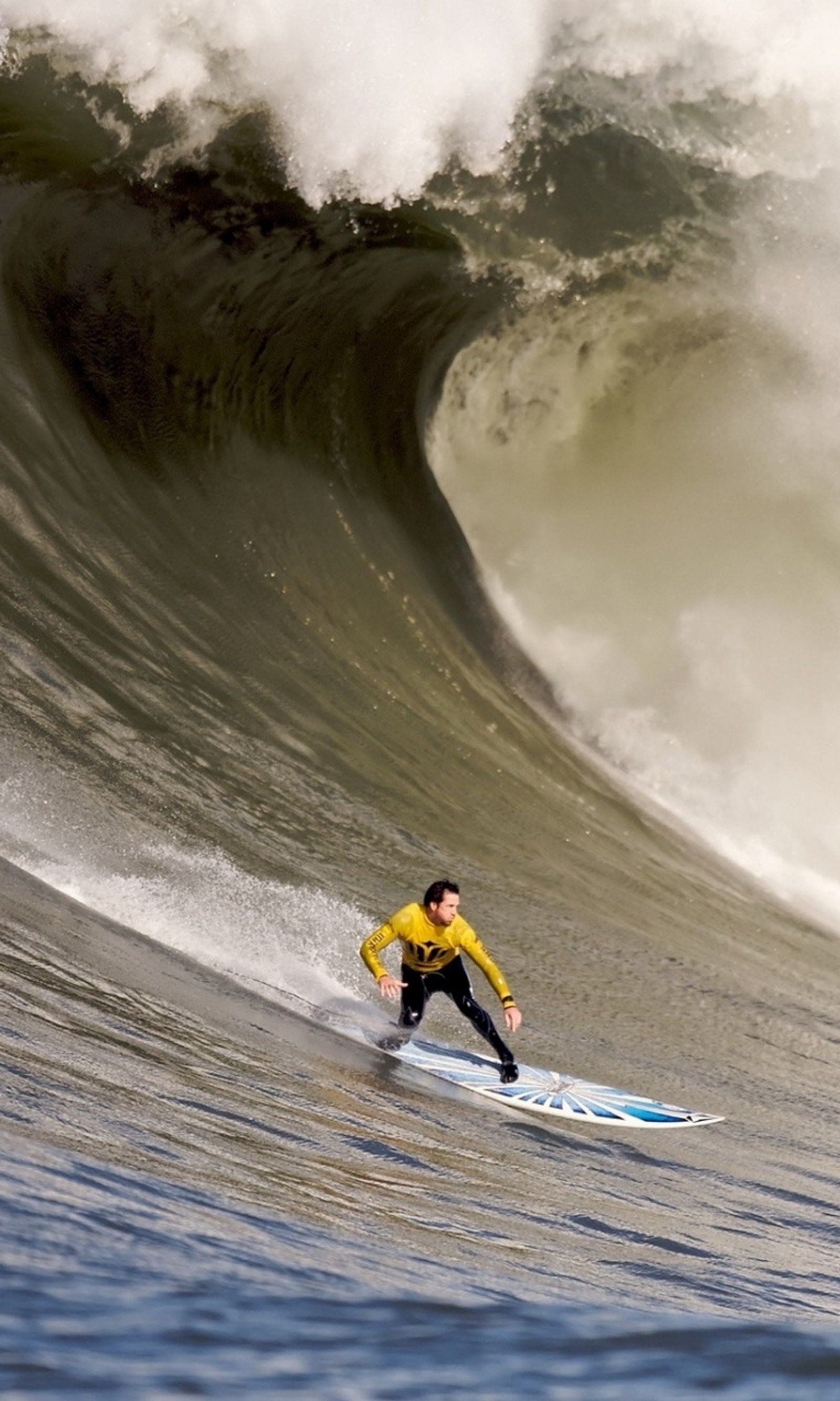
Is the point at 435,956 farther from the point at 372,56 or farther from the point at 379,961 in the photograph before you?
the point at 372,56

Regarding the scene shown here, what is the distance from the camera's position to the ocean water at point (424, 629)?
406cm

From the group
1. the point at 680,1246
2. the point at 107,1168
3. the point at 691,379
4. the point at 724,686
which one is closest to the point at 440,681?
the point at 724,686

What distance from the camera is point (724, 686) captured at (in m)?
12.1

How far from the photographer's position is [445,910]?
6.12 m

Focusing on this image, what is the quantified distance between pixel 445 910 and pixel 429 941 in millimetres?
208

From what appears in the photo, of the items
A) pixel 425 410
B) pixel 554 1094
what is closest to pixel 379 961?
pixel 554 1094

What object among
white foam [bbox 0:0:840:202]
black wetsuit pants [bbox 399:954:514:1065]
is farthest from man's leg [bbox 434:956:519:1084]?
white foam [bbox 0:0:840:202]

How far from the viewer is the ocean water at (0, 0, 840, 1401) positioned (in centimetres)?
406

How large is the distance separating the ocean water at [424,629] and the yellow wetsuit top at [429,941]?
1.30 feet

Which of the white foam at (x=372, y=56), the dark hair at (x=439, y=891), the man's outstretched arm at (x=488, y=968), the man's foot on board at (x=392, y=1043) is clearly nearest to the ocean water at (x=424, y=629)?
the white foam at (x=372, y=56)

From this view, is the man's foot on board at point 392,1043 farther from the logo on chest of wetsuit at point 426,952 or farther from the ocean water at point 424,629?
the logo on chest of wetsuit at point 426,952

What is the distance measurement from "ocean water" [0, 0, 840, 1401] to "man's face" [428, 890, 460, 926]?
0.57 metres

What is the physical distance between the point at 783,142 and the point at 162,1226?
10821 mm

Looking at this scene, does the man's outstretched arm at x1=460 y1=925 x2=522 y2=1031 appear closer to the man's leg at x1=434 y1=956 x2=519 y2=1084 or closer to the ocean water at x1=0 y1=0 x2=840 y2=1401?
the man's leg at x1=434 y1=956 x2=519 y2=1084
